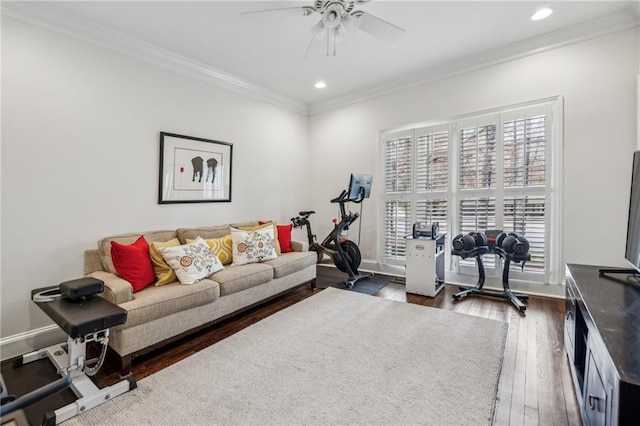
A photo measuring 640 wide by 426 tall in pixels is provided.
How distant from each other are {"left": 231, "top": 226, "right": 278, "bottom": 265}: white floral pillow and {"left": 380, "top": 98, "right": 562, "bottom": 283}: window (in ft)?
6.64

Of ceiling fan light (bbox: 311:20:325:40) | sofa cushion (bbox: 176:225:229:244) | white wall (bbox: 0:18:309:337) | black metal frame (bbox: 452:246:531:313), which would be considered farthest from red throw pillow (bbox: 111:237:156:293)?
black metal frame (bbox: 452:246:531:313)

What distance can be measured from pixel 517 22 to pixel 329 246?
3.44 meters

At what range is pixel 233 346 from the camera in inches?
98.0

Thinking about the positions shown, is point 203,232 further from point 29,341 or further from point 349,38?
point 349,38

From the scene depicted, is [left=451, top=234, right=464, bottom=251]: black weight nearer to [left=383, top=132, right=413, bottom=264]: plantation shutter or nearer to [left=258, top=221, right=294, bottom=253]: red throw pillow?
[left=383, top=132, right=413, bottom=264]: plantation shutter

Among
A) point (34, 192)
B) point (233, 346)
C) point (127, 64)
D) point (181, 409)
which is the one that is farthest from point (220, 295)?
point (127, 64)

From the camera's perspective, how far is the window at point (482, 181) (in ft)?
11.4

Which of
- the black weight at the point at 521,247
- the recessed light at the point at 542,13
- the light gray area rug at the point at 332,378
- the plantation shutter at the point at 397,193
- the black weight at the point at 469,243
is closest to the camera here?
the light gray area rug at the point at 332,378

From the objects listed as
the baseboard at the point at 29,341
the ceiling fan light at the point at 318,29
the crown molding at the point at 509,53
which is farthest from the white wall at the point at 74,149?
the crown molding at the point at 509,53

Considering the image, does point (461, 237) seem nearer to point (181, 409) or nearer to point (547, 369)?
point (547, 369)

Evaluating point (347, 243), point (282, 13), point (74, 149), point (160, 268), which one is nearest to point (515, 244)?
point (347, 243)

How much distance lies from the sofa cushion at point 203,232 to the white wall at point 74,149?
0.23 meters

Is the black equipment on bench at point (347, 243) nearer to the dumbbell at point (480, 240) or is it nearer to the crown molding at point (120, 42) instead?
the dumbbell at point (480, 240)

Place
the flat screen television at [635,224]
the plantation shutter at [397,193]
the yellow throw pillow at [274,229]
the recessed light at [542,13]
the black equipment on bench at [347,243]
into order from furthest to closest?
the plantation shutter at [397,193], the black equipment on bench at [347,243], the yellow throw pillow at [274,229], the recessed light at [542,13], the flat screen television at [635,224]
